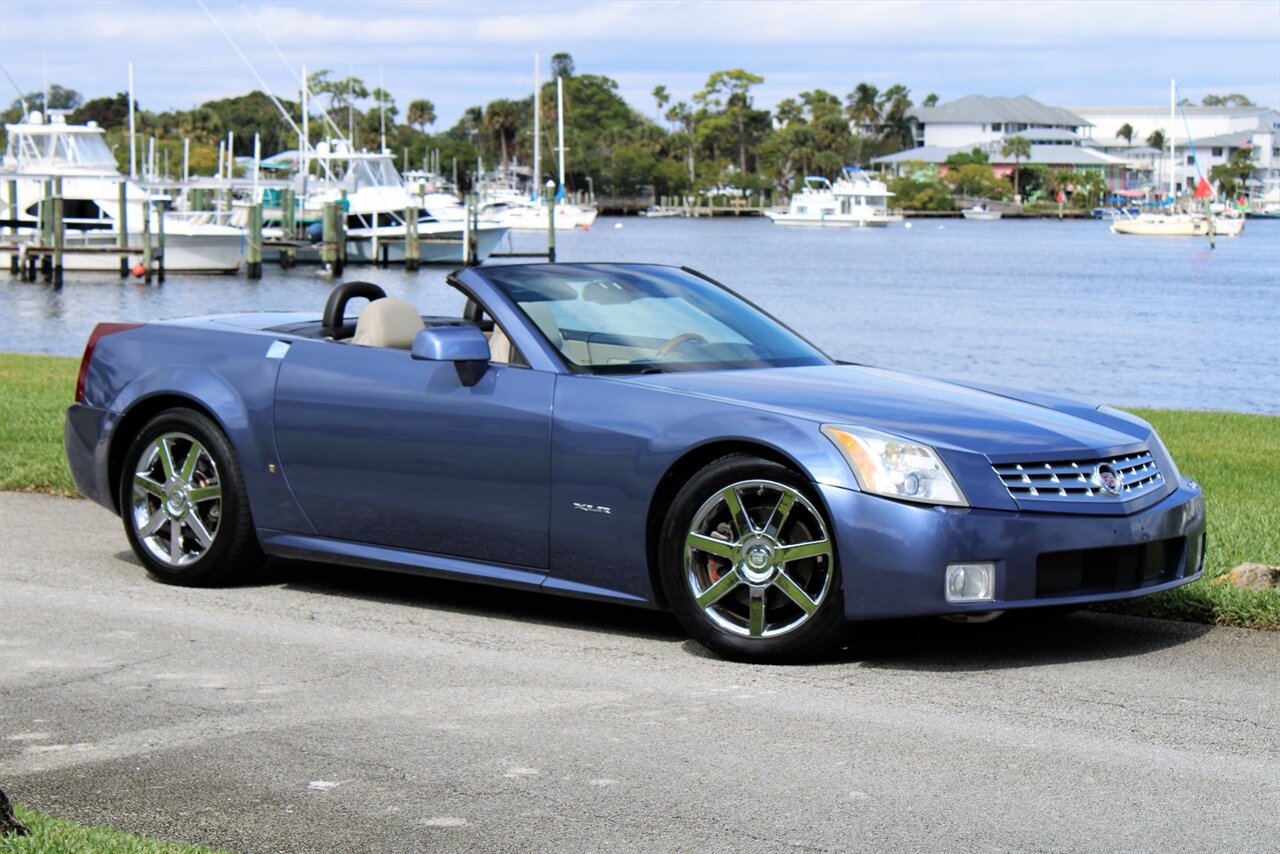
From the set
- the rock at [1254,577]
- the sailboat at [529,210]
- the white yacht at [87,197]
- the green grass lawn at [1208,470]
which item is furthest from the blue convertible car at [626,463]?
the sailboat at [529,210]

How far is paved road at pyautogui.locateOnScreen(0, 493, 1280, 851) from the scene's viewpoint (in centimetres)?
454

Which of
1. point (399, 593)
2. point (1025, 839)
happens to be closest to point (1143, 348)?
point (399, 593)

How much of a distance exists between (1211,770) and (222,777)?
2707 mm

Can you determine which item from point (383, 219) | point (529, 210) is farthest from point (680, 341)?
point (529, 210)

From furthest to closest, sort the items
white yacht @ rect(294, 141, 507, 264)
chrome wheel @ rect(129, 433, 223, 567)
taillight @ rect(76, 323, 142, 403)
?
white yacht @ rect(294, 141, 507, 264), taillight @ rect(76, 323, 142, 403), chrome wheel @ rect(129, 433, 223, 567)

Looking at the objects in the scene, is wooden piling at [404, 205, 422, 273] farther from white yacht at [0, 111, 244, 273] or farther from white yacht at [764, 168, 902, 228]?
white yacht at [764, 168, 902, 228]

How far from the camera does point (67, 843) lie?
4.10 m

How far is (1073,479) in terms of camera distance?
6.21 meters

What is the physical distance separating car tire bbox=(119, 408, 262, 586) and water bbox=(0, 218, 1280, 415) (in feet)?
50.0

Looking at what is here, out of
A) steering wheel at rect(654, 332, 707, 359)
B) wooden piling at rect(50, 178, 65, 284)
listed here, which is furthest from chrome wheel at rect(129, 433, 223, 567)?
wooden piling at rect(50, 178, 65, 284)

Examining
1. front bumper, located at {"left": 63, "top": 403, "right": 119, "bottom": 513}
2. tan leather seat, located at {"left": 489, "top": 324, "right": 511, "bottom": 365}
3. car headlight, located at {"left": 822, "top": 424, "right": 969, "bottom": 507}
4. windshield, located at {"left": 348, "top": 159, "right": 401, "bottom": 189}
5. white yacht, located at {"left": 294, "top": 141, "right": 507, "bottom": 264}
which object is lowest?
front bumper, located at {"left": 63, "top": 403, "right": 119, "bottom": 513}

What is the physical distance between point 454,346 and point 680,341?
957 mm

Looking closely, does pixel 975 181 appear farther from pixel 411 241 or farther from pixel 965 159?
pixel 411 241

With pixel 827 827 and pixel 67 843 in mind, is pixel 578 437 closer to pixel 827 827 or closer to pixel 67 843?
pixel 827 827
